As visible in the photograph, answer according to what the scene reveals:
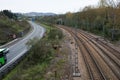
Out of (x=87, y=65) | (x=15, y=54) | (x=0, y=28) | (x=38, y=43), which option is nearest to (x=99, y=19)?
(x=0, y=28)

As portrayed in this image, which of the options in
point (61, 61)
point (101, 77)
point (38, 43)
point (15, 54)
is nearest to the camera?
point (101, 77)

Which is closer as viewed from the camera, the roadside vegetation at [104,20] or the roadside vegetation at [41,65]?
the roadside vegetation at [41,65]

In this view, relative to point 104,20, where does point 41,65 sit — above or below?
below

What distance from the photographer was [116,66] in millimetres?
31438

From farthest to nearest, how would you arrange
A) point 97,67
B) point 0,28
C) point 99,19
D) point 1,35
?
point 99,19 → point 0,28 → point 1,35 → point 97,67

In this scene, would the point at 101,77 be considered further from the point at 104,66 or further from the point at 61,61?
the point at 61,61

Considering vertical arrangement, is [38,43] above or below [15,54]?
above

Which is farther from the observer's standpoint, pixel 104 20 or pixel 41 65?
pixel 104 20

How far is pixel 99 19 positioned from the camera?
92.9 meters

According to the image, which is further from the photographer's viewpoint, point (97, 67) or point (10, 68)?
point (10, 68)

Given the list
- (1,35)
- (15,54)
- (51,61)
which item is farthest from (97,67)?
(1,35)

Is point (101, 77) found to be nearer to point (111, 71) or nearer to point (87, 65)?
point (111, 71)

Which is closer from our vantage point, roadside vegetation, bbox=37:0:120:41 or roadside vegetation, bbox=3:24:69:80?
roadside vegetation, bbox=3:24:69:80

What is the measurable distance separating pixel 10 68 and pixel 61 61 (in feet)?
21.3
